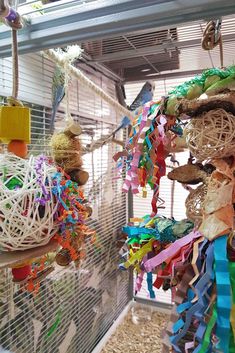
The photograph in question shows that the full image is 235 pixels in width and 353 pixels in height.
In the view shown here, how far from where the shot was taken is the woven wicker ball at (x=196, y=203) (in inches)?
19.7

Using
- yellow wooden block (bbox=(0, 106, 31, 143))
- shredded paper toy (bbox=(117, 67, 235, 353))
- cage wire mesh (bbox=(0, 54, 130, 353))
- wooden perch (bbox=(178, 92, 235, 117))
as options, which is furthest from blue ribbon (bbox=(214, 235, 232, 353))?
cage wire mesh (bbox=(0, 54, 130, 353))

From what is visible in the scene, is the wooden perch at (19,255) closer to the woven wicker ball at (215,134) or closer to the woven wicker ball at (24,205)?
the woven wicker ball at (24,205)

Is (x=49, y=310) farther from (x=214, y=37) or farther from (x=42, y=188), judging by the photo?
(x=214, y=37)

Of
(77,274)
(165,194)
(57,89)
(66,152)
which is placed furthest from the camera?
(165,194)

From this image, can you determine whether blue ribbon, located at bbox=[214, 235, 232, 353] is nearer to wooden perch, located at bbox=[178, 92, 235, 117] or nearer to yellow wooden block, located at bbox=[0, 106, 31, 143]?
wooden perch, located at bbox=[178, 92, 235, 117]

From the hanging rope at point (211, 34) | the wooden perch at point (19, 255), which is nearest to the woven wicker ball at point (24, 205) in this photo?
the wooden perch at point (19, 255)

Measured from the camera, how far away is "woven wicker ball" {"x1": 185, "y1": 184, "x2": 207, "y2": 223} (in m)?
0.50

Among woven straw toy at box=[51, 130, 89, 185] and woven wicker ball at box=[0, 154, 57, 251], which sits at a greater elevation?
woven straw toy at box=[51, 130, 89, 185]

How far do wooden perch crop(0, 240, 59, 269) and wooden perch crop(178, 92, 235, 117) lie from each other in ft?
1.05

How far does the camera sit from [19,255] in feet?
1.25

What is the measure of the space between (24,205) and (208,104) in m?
0.33

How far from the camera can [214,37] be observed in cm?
49

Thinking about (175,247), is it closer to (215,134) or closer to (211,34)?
(215,134)

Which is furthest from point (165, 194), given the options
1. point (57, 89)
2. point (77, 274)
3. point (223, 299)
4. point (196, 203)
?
point (223, 299)
